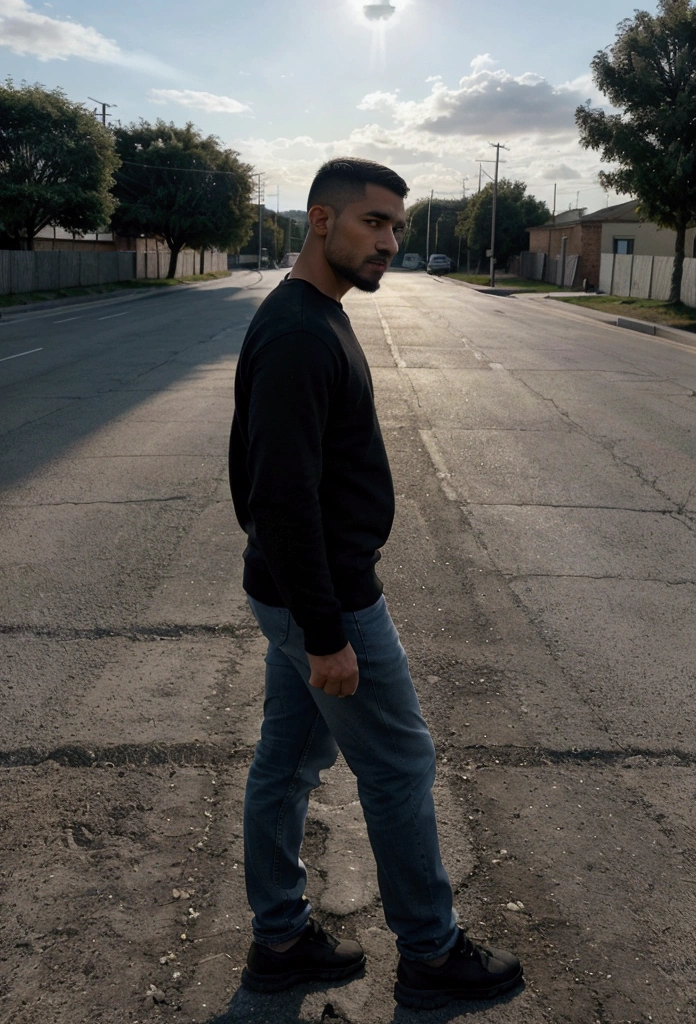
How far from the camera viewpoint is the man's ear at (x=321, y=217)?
2.29 m

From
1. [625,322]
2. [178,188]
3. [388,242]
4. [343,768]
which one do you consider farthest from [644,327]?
[178,188]

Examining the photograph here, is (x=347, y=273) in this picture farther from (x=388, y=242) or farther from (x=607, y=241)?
(x=607, y=241)

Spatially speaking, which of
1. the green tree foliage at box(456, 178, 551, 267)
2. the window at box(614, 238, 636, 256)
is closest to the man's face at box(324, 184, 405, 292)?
the window at box(614, 238, 636, 256)

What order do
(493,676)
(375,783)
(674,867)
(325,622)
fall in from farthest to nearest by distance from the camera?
(493,676), (674,867), (375,783), (325,622)

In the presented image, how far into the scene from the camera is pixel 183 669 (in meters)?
4.53

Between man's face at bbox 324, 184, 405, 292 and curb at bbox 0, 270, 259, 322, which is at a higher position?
man's face at bbox 324, 184, 405, 292

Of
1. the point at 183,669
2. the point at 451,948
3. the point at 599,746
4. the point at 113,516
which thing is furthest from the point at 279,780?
the point at 113,516

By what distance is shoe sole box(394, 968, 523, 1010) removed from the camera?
98.6 inches

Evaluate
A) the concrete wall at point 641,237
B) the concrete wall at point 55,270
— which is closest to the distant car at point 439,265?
the concrete wall at point 641,237

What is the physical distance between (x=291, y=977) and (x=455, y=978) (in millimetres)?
407

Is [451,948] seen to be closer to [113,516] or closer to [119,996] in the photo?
[119,996]

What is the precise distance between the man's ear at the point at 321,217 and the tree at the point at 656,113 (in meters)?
28.7

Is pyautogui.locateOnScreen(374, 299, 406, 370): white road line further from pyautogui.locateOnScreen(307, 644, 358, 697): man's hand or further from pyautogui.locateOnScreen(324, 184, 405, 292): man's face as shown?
pyautogui.locateOnScreen(307, 644, 358, 697): man's hand

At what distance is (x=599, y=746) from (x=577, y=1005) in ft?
4.79
